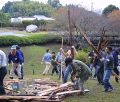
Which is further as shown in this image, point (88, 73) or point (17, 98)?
point (88, 73)

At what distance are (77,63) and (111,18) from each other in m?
37.8

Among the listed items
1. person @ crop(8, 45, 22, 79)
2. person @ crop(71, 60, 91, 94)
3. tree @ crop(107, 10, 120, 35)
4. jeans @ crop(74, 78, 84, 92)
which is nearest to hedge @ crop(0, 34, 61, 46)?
tree @ crop(107, 10, 120, 35)

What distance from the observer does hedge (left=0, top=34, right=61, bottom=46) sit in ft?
161

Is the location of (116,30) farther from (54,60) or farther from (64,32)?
(54,60)

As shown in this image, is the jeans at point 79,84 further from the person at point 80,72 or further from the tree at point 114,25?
the tree at point 114,25

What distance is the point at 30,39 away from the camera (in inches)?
2046

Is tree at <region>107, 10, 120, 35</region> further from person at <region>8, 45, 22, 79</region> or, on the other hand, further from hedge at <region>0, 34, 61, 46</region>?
person at <region>8, 45, 22, 79</region>

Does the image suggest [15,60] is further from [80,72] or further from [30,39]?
[30,39]

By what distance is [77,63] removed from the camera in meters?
16.7

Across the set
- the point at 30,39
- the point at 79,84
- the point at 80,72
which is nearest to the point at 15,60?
the point at 79,84

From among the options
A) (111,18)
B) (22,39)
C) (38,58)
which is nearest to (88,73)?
(38,58)

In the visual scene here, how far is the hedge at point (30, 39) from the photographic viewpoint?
4900 centimetres

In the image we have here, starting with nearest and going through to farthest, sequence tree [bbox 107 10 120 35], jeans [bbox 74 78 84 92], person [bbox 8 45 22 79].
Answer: jeans [bbox 74 78 84 92] < person [bbox 8 45 22 79] < tree [bbox 107 10 120 35]

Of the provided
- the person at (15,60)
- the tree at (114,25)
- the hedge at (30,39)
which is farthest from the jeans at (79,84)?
the tree at (114,25)
